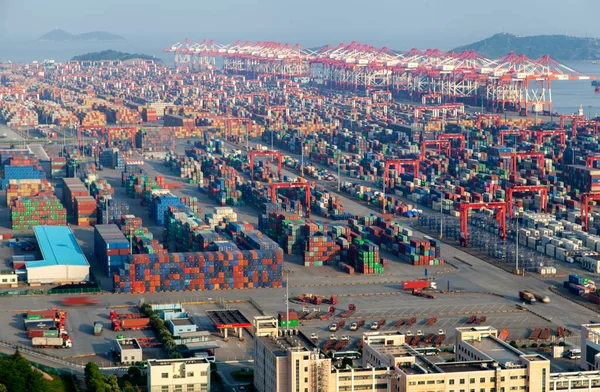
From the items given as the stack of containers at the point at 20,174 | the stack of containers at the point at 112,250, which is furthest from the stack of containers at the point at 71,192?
the stack of containers at the point at 112,250

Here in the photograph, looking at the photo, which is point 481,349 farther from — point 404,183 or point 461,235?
point 404,183

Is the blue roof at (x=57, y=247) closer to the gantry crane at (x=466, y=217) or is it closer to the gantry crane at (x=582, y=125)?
the gantry crane at (x=466, y=217)

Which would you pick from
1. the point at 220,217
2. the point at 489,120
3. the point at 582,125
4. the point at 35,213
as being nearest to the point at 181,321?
the point at 220,217

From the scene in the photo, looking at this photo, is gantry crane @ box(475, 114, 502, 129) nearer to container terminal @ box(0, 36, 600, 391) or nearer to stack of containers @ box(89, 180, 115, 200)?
container terminal @ box(0, 36, 600, 391)

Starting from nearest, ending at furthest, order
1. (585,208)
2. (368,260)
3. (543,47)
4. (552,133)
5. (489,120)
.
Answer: (368,260) → (585,208) → (552,133) → (489,120) → (543,47)

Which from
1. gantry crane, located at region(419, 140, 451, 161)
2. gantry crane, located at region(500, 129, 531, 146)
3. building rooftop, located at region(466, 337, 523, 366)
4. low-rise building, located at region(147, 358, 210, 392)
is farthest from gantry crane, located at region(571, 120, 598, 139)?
low-rise building, located at region(147, 358, 210, 392)

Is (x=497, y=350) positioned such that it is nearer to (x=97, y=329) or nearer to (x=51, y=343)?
(x=97, y=329)

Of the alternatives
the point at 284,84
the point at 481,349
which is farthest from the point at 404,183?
the point at 284,84
